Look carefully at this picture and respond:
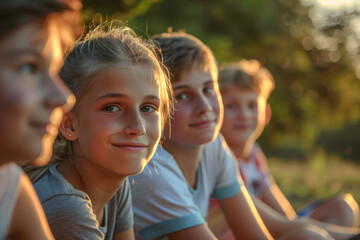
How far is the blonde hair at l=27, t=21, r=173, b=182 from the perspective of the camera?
2029mm

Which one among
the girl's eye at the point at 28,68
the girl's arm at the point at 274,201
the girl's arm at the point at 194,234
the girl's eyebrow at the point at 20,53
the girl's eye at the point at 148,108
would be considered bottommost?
the girl's arm at the point at 274,201

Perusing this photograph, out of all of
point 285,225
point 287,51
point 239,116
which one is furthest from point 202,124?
point 287,51

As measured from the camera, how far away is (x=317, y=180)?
8469 millimetres

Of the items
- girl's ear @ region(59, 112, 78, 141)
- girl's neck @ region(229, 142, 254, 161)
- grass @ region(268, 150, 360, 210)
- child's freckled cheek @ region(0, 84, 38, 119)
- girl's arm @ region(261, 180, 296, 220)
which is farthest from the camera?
grass @ region(268, 150, 360, 210)

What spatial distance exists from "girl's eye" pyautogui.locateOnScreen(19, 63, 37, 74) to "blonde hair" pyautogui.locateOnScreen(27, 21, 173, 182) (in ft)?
2.47

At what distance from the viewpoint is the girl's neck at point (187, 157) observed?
276 centimetres

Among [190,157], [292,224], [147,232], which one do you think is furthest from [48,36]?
[292,224]

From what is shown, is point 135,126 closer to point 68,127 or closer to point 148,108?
point 148,108

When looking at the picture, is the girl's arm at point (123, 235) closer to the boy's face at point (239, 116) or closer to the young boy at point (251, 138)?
the young boy at point (251, 138)

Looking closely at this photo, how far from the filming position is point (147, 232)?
2.52 metres

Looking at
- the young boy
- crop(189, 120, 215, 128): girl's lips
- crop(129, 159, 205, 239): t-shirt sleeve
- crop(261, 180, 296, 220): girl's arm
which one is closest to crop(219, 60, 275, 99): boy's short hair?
the young boy

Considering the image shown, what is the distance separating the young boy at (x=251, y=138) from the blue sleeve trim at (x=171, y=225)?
152cm

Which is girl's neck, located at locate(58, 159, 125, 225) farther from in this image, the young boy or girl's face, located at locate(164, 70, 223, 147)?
the young boy

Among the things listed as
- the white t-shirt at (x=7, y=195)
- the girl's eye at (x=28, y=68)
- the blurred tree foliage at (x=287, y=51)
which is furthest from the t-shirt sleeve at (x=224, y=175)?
the blurred tree foliage at (x=287, y=51)
